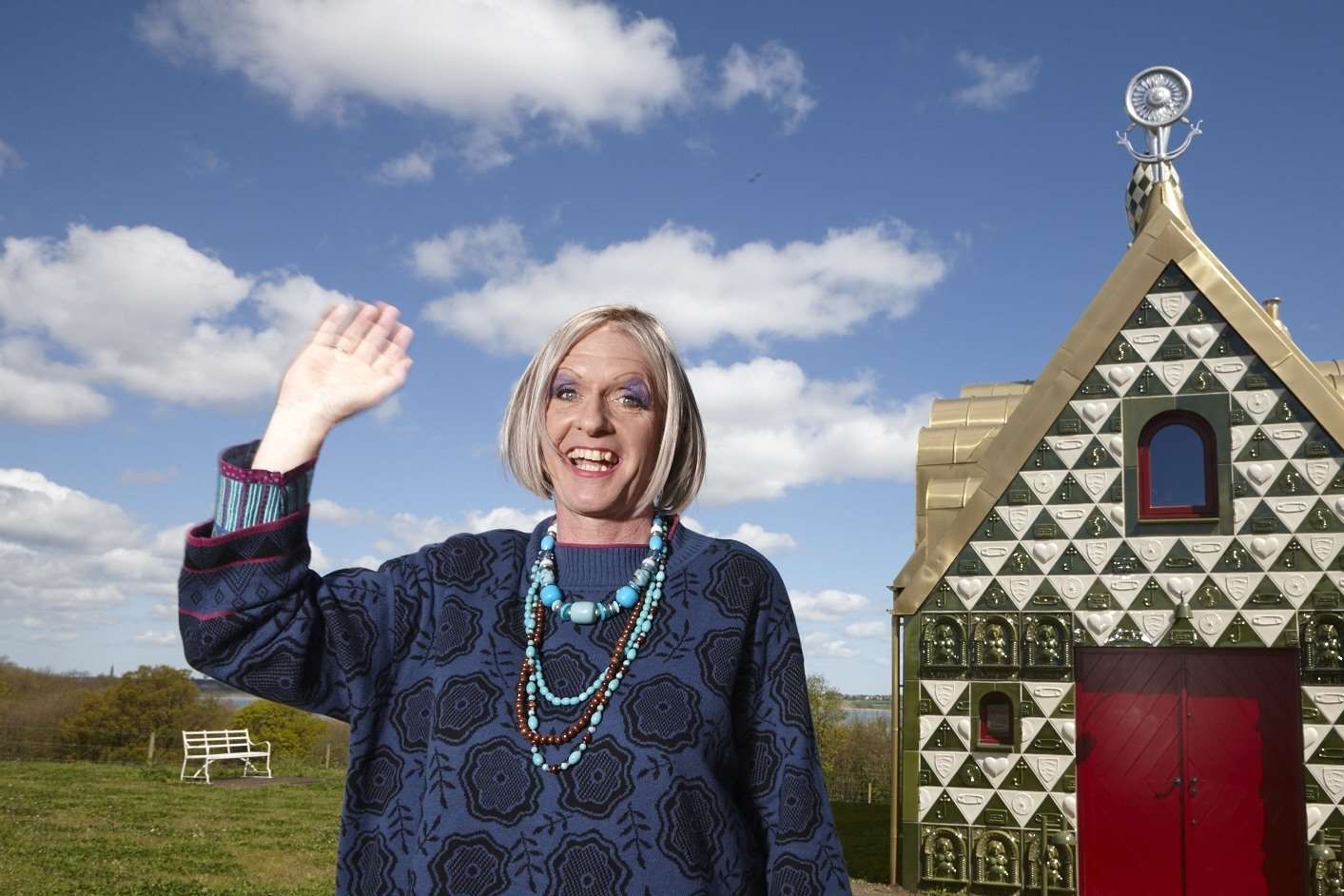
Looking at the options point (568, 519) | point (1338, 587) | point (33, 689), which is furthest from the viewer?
point (33, 689)

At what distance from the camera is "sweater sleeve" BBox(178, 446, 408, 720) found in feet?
6.80

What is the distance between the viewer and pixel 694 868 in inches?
85.7

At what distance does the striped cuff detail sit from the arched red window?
9.32 metres

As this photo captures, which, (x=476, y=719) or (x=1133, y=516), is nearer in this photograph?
(x=476, y=719)

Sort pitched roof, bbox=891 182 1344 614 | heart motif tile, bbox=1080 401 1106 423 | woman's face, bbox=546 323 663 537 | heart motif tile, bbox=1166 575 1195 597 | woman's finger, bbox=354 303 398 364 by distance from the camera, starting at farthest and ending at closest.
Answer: heart motif tile, bbox=1080 401 1106 423 → pitched roof, bbox=891 182 1344 614 → heart motif tile, bbox=1166 575 1195 597 → woman's face, bbox=546 323 663 537 → woman's finger, bbox=354 303 398 364

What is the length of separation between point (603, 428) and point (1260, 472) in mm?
8995

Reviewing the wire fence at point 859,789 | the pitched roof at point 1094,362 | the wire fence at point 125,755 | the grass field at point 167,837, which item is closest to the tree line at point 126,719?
the wire fence at point 125,755

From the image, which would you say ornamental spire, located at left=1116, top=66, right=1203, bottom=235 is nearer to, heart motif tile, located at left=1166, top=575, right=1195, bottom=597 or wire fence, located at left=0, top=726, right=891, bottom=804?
heart motif tile, located at left=1166, top=575, right=1195, bottom=597

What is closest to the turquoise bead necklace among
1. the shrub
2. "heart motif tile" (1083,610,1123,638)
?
"heart motif tile" (1083,610,1123,638)

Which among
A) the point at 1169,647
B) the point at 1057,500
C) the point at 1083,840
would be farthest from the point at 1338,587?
the point at 1083,840

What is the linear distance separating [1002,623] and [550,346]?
8625mm

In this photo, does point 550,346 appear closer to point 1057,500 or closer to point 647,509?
point 647,509

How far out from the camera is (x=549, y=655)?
91.9 inches

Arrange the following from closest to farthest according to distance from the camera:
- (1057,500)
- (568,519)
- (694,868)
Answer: (694,868) < (568,519) < (1057,500)
